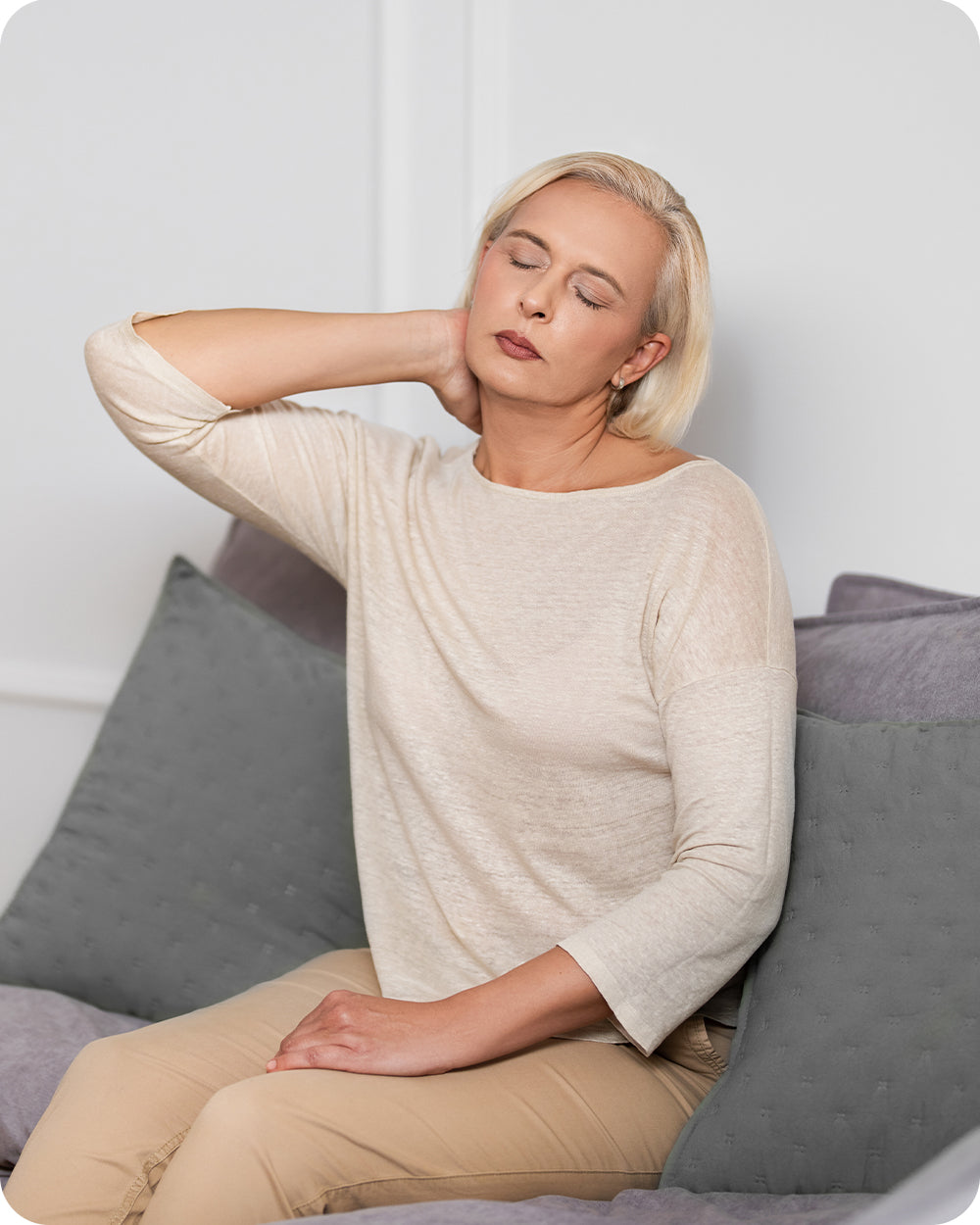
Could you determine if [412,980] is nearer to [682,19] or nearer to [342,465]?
[342,465]

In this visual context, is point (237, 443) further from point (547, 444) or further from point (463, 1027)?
point (463, 1027)

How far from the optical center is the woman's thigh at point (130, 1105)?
1.16 meters

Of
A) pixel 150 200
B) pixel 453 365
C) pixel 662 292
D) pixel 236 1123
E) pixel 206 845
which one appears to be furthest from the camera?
pixel 150 200

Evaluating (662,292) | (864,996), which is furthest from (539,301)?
(864,996)

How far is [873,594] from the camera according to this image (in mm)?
1611

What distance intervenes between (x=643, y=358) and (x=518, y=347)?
172 millimetres

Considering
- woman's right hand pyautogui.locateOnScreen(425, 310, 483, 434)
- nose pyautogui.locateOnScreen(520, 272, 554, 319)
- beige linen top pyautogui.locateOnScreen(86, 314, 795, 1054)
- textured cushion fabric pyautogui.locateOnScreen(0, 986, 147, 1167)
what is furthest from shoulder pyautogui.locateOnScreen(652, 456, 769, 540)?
textured cushion fabric pyautogui.locateOnScreen(0, 986, 147, 1167)

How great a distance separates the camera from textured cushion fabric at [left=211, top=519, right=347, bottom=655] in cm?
185

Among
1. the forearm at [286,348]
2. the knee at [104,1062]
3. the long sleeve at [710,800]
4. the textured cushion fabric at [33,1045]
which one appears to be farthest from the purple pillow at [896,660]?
the textured cushion fabric at [33,1045]

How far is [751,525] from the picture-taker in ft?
4.32

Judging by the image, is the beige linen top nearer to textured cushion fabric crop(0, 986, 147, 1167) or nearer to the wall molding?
textured cushion fabric crop(0, 986, 147, 1167)

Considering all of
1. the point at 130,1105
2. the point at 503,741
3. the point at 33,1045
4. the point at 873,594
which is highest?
the point at 873,594

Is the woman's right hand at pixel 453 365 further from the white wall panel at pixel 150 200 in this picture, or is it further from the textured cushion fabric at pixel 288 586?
the white wall panel at pixel 150 200

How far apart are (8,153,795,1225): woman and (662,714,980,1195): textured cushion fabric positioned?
0.19 feet
